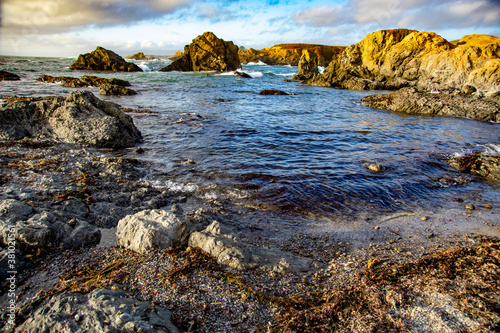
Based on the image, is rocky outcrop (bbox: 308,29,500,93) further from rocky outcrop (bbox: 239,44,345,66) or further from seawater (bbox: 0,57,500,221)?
rocky outcrop (bbox: 239,44,345,66)

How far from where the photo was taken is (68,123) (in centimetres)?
955

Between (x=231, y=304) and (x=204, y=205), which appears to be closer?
(x=231, y=304)

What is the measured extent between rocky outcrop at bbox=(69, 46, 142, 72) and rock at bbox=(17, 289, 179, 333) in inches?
2717

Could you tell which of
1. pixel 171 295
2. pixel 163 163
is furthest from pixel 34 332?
pixel 163 163

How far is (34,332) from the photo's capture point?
7.91ft

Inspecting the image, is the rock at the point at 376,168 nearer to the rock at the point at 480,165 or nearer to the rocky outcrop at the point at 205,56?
the rock at the point at 480,165

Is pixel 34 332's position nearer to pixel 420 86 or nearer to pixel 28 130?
pixel 28 130

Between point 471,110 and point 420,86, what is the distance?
1693 cm

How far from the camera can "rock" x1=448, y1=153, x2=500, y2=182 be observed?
8117 mm

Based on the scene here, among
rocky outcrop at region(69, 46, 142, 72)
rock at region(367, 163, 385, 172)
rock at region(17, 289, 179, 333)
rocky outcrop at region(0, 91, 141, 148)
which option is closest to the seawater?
rock at region(367, 163, 385, 172)

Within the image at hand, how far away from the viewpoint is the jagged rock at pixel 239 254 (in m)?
3.72

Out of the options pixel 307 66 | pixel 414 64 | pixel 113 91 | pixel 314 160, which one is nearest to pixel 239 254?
pixel 314 160

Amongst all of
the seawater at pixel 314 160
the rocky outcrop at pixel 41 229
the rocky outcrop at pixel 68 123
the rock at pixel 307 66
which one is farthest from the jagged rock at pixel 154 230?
the rock at pixel 307 66

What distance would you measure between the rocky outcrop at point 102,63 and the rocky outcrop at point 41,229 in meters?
66.7
